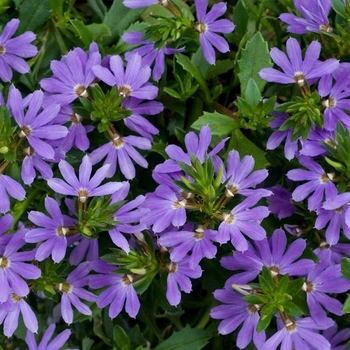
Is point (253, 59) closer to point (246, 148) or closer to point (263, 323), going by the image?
point (246, 148)

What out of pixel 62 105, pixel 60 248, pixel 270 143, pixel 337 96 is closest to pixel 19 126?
pixel 62 105

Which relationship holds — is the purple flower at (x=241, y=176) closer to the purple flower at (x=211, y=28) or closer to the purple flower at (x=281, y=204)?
the purple flower at (x=281, y=204)

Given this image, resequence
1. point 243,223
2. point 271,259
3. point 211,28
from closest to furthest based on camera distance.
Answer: point 243,223 → point 271,259 → point 211,28

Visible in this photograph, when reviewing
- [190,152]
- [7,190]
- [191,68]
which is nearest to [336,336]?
[190,152]

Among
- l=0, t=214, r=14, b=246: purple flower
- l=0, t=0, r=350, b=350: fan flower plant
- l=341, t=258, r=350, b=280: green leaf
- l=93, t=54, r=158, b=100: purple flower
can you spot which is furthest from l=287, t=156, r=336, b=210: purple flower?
l=0, t=214, r=14, b=246: purple flower

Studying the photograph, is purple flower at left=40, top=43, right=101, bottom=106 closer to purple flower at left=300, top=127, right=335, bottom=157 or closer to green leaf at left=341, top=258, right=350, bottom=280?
purple flower at left=300, top=127, right=335, bottom=157

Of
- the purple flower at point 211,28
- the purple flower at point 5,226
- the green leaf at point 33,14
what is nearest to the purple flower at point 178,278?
the purple flower at point 5,226
